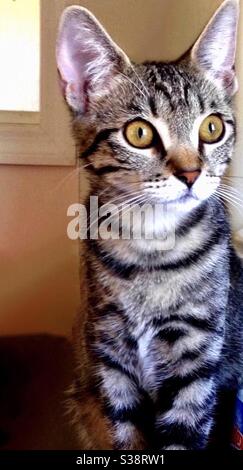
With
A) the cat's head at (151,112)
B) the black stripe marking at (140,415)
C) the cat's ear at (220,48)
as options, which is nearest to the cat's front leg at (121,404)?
the black stripe marking at (140,415)

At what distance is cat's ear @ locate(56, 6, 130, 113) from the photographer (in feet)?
1.87

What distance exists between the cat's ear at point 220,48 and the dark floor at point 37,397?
0.38 metres

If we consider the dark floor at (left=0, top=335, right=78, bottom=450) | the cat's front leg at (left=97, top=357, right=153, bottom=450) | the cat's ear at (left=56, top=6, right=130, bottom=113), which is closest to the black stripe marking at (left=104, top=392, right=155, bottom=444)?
the cat's front leg at (left=97, top=357, right=153, bottom=450)

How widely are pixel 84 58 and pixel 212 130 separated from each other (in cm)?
16

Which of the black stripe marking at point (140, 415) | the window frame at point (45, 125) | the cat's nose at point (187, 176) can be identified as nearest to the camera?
the cat's nose at point (187, 176)

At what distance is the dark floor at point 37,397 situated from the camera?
2.29 feet

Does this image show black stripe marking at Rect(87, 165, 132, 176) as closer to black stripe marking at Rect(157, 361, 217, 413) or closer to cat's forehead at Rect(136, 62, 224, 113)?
cat's forehead at Rect(136, 62, 224, 113)

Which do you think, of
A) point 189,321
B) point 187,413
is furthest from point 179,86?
point 187,413

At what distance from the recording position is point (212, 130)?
1.99ft

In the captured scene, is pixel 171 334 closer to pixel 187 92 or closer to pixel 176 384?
pixel 176 384

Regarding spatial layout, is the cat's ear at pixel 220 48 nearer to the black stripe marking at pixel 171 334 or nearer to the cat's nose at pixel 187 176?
the cat's nose at pixel 187 176

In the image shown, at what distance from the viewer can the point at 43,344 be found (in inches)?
35.9
